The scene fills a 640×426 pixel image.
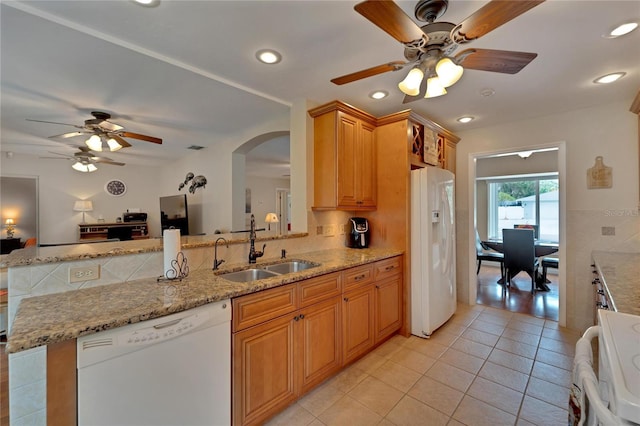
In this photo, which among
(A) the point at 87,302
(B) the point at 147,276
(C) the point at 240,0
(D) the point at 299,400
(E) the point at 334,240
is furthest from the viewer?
(E) the point at 334,240

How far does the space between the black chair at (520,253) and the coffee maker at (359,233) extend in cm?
277

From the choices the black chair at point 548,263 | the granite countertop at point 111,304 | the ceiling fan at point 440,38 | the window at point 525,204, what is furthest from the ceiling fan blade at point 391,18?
the window at point 525,204

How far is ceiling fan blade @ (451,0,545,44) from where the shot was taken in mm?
1111

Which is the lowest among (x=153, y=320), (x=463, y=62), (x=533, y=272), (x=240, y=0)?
(x=533, y=272)

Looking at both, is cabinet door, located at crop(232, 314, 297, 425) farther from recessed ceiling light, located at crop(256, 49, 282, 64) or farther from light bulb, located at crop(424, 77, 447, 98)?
recessed ceiling light, located at crop(256, 49, 282, 64)

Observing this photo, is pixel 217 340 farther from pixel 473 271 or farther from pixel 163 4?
pixel 473 271

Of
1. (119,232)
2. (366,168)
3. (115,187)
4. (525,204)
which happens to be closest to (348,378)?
(366,168)

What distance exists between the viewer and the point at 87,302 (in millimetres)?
1314

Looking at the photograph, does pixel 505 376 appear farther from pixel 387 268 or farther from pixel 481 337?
pixel 387 268

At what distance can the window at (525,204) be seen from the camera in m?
5.71

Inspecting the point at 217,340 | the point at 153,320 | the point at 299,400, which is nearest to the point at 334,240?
the point at 299,400

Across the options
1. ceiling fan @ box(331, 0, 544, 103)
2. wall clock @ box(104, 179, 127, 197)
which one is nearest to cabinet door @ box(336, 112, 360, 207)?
ceiling fan @ box(331, 0, 544, 103)

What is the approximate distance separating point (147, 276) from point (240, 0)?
175 cm

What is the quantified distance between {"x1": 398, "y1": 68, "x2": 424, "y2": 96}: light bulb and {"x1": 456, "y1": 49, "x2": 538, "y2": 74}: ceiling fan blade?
0.73ft
